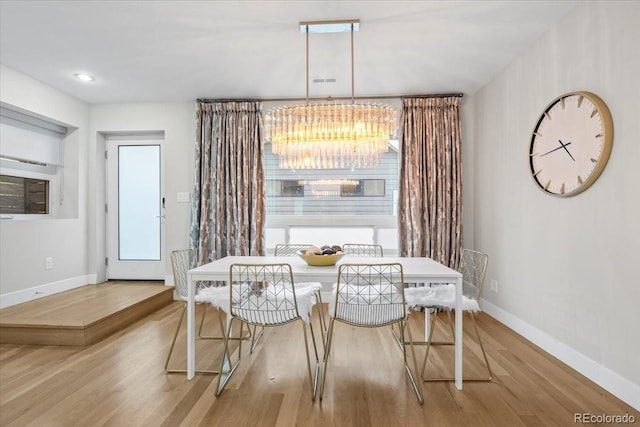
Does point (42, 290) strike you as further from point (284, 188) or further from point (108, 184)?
point (284, 188)

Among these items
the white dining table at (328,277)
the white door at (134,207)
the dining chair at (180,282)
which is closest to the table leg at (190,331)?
the white dining table at (328,277)

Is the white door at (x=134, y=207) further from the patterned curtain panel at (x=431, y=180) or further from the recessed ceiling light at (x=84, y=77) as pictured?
the patterned curtain panel at (x=431, y=180)

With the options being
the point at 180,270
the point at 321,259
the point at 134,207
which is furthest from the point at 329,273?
the point at 134,207

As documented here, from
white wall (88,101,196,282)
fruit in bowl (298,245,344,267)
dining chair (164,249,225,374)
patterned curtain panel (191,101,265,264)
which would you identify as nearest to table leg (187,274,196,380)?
dining chair (164,249,225,374)

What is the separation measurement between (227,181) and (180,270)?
1828 mm

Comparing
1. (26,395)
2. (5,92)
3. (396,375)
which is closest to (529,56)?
(396,375)

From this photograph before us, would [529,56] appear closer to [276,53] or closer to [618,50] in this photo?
[618,50]

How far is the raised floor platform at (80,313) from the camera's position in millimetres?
2934

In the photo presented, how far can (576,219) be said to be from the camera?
2461 mm

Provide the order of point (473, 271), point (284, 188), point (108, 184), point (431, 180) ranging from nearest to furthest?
point (473, 271)
point (431, 180)
point (284, 188)
point (108, 184)

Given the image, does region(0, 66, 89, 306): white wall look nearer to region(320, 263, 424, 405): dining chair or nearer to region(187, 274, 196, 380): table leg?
region(187, 274, 196, 380): table leg

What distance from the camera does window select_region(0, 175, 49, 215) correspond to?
373 cm

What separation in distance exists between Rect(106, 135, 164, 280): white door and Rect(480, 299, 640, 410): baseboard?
13.9 feet

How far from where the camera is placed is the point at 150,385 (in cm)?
226
